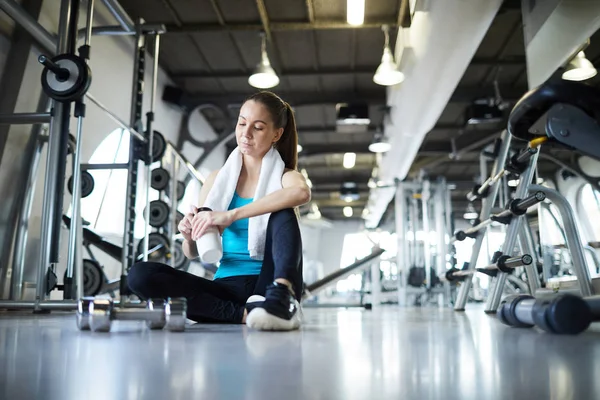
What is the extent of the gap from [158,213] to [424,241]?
369 centimetres

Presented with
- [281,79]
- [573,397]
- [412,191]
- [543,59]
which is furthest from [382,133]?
[573,397]

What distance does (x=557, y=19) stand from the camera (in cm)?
291

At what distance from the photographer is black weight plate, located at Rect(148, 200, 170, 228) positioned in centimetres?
430

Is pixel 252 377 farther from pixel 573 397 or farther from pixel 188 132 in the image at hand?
pixel 188 132

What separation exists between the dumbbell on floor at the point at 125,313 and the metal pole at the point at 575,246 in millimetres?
1375

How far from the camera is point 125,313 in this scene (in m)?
1.26

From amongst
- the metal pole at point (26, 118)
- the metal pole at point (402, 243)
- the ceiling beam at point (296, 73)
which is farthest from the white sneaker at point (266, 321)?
the metal pole at point (402, 243)

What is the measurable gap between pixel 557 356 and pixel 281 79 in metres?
5.34

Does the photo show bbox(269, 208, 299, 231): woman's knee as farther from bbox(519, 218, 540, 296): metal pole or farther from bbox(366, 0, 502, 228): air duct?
bbox(366, 0, 502, 228): air duct

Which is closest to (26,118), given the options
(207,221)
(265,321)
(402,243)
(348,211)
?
(207,221)

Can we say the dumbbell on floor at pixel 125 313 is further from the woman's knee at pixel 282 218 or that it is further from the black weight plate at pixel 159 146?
the black weight plate at pixel 159 146

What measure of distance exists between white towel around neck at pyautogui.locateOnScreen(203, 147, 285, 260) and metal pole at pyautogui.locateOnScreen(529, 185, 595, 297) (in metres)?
1.08

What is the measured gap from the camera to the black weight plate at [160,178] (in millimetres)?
4477

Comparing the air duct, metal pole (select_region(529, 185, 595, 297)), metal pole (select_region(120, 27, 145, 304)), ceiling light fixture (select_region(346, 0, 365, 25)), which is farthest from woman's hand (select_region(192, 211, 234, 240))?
ceiling light fixture (select_region(346, 0, 365, 25))
